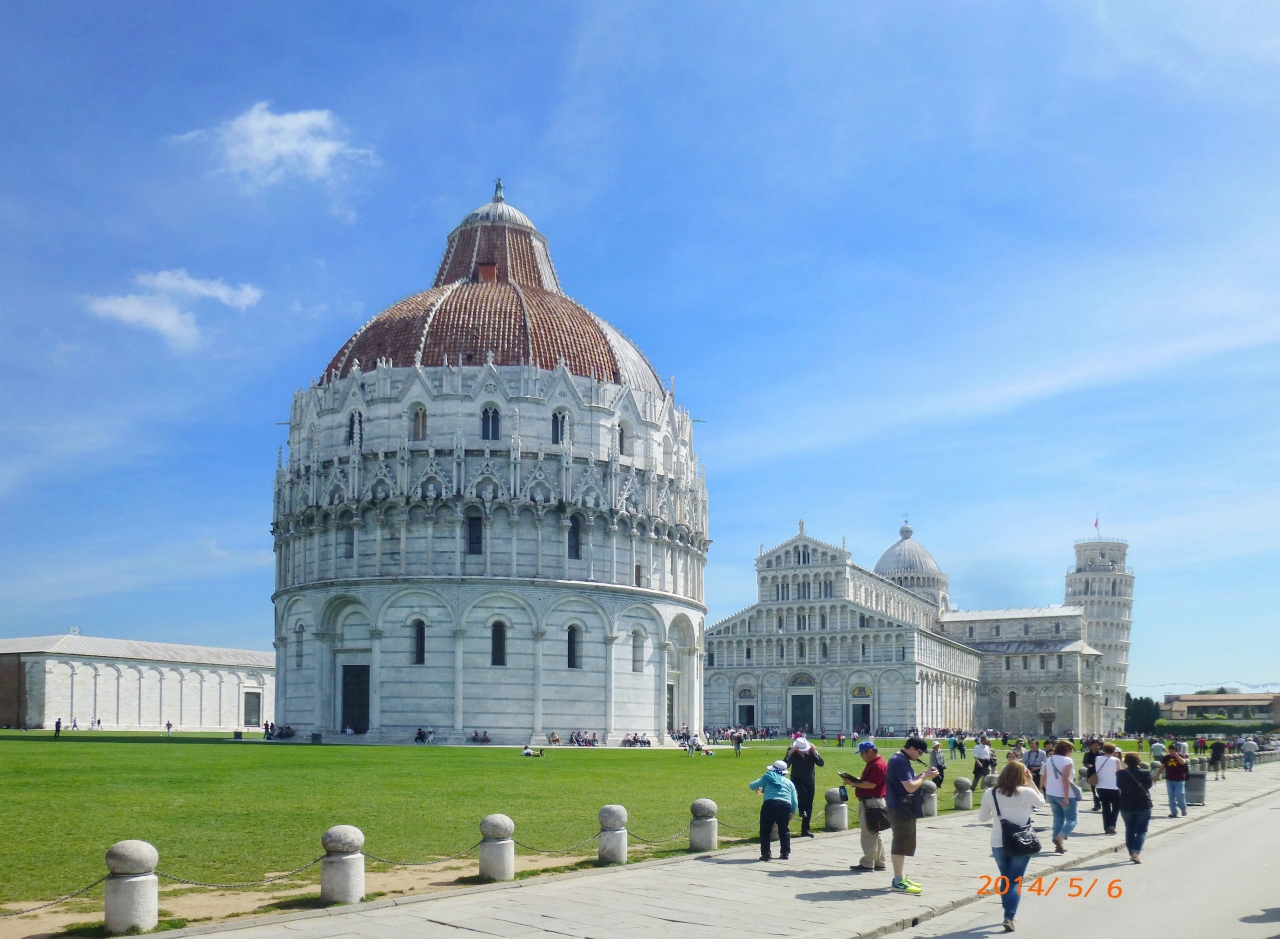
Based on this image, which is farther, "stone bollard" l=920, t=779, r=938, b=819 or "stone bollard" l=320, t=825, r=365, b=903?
"stone bollard" l=920, t=779, r=938, b=819

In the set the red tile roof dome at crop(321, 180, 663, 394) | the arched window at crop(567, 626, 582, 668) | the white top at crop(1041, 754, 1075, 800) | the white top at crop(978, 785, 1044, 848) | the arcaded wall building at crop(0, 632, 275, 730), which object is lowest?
the arcaded wall building at crop(0, 632, 275, 730)

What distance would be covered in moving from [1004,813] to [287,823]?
12.2m

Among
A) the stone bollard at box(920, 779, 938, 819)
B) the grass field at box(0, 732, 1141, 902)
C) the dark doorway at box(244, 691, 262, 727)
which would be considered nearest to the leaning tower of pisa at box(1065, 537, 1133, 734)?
the dark doorway at box(244, 691, 262, 727)

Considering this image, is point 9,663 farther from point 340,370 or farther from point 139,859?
point 139,859

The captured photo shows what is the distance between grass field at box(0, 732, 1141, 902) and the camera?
16984 mm

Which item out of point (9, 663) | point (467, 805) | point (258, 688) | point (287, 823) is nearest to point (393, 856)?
point (287, 823)

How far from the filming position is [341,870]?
13641mm

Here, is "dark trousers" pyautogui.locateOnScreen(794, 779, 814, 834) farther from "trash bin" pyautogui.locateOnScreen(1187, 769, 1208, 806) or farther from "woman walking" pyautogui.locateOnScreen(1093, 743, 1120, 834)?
"trash bin" pyautogui.locateOnScreen(1187, 769, 1208, 806)

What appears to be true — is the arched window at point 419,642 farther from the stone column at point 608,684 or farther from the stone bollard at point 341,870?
the stone bollard at point 341,870

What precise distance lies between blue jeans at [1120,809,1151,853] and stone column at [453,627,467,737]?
A: 4279cm

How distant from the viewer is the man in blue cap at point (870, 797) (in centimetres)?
1661

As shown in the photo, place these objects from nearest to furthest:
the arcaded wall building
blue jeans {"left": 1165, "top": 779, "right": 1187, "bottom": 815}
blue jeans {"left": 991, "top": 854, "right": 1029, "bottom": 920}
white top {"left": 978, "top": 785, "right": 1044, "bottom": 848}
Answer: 1. blue jeans {"left": 991, "top": 854, "right": 1029, "bottom": 920}
2. white top {"left": 978, "top": 785, "right": 1044, "bottom": 848}
3. blue jeans {"left": 1165, "top": 779, "right": 1187, "bottom": 815}
4. the arcaded wall building

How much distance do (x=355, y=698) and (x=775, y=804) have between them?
45.7m

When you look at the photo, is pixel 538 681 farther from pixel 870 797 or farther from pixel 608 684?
pixel 870 797
